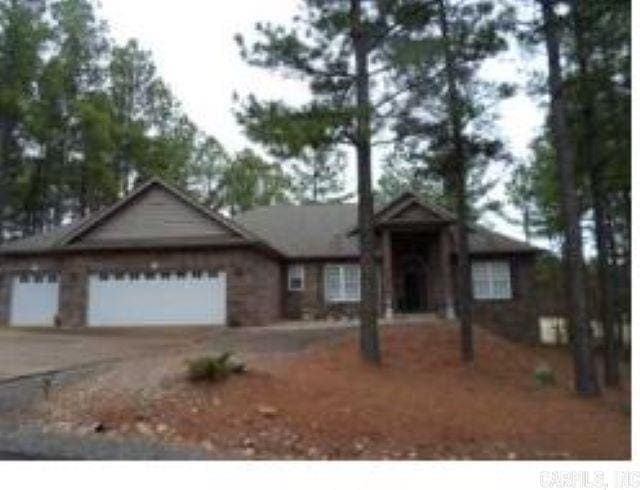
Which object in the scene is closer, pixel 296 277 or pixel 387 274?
pixel 387 274

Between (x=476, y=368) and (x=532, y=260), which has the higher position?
(x=532, y=260)

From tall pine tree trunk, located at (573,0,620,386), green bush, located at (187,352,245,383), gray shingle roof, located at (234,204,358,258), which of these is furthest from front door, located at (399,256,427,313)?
green bush, located at (187,352,245,383)

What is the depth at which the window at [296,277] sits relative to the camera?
28.8 metres

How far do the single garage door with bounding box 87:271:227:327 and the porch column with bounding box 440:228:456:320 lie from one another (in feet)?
21.9

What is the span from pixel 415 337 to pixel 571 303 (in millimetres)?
5487

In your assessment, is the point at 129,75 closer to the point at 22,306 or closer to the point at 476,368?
the point at 22,306

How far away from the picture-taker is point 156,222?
25.5 meters

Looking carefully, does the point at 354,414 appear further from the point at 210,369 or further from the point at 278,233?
the point at 278,233

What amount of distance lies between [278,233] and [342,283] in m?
3.62

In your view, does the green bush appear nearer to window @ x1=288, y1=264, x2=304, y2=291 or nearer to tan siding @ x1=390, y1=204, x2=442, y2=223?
tan siding @ x1=390, y1=204, x2=442, y2=223

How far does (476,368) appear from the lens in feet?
58.0

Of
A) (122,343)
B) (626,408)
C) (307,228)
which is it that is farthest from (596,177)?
(307,228)

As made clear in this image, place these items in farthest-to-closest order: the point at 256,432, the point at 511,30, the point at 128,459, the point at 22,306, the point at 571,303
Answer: the point at 22,306
the point at 511,30
the point at 571,303
the point at 256,432
the point at 128,459

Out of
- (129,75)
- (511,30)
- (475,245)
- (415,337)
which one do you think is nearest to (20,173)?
(129,75)
